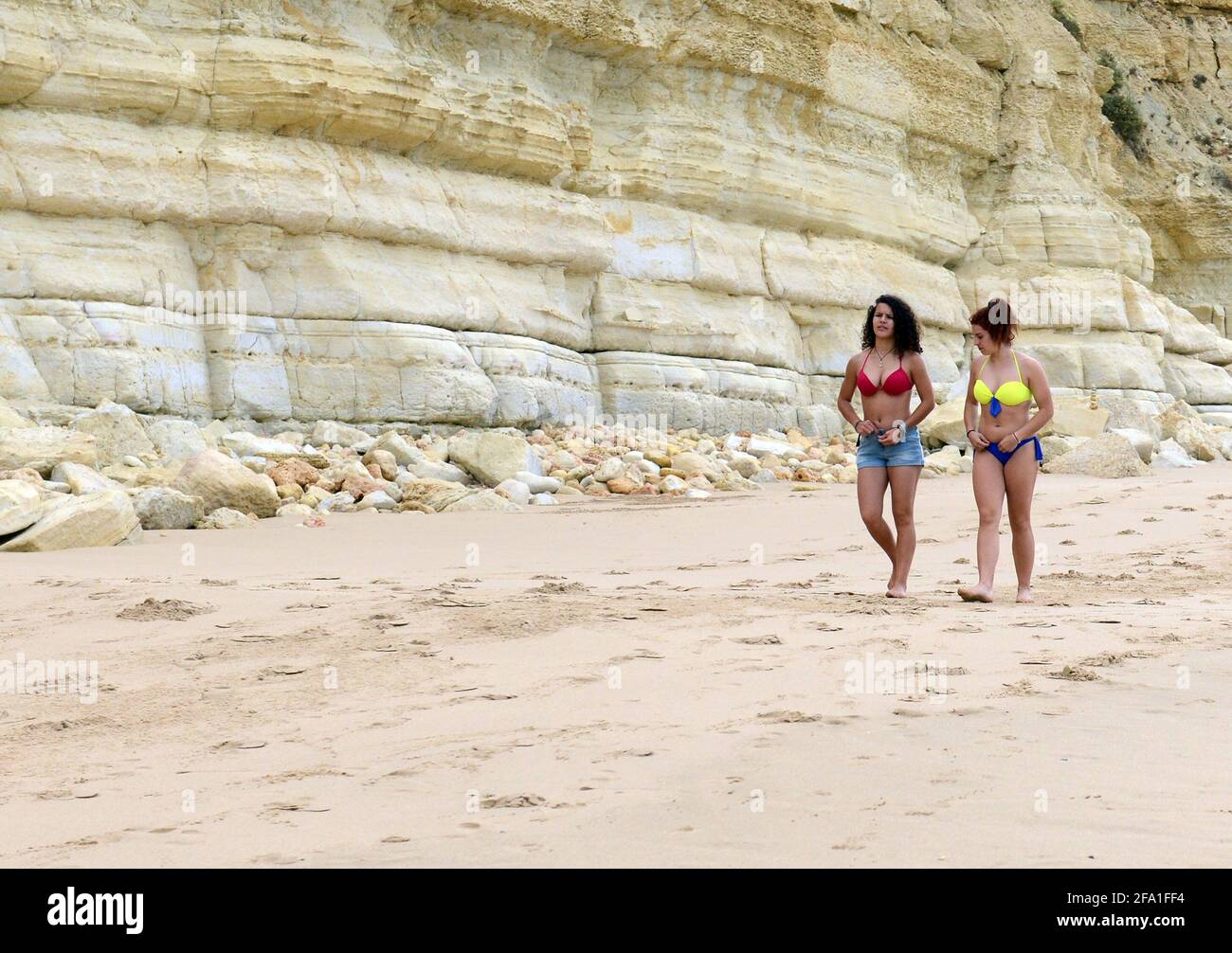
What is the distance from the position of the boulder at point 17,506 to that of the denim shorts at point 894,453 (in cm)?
436

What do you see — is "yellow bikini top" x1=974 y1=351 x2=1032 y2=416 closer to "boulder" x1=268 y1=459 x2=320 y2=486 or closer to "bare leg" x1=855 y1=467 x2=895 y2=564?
"bare leg" x1=855 y1=467 x2=895 y2=564

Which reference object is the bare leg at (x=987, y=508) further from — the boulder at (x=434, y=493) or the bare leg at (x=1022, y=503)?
the boulder at (x=434, y=493)

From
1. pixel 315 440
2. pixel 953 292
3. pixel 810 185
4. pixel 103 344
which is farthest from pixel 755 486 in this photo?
pixel 953 292

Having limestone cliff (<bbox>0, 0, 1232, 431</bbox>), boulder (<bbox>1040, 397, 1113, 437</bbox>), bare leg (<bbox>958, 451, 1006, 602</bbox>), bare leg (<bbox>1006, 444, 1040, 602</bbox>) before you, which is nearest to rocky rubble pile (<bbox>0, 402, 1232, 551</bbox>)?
limestone cliff (<bbox>0, 0, 1232, 431</bbox>)

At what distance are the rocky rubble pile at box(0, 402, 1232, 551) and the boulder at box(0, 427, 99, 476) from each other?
1 cm

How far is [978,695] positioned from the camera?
356cm

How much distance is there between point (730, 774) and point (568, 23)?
15649 millimetres

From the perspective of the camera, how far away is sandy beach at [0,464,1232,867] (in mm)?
2479

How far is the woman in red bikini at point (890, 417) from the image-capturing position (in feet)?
20.2

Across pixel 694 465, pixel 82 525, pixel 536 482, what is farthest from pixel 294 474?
pixel 694 465

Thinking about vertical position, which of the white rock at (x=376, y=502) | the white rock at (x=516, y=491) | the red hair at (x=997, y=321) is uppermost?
the red hair at (x=997, y=321)

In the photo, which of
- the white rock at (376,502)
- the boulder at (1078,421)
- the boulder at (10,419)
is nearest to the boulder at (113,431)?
the boulder at (10,419)

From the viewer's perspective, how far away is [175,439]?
11500 mm
